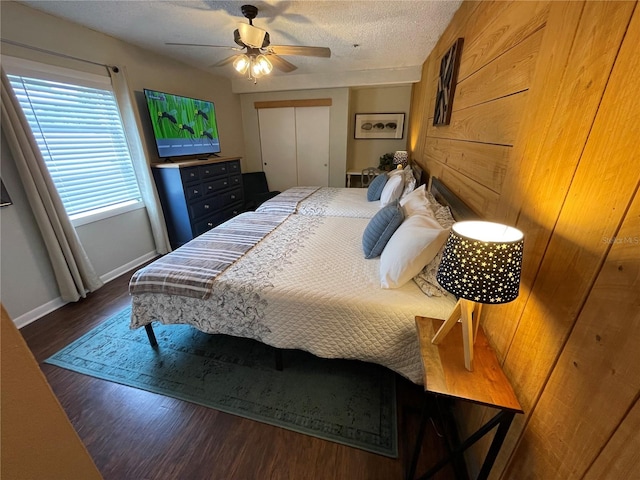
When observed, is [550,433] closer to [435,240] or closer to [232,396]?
[435,240]

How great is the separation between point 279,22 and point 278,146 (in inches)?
107

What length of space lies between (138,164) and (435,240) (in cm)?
322

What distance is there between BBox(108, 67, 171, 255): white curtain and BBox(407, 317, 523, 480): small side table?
3232 mm

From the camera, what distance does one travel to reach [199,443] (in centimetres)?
126

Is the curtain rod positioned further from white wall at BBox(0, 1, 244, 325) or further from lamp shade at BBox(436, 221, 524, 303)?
lamp shade at BBox(436, 221, 524, 303)

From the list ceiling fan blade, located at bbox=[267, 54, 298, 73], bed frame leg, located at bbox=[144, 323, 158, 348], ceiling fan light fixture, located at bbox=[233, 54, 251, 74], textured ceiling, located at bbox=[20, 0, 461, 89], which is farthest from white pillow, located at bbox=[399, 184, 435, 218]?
bed frame leg, located at bbox=[144, 323, 158, 348]

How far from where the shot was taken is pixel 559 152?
77 centimetres

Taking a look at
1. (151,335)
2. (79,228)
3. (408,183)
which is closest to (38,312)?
(79,228)

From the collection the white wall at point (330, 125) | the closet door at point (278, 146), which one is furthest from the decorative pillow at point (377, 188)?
the closet door at point (278, 146)

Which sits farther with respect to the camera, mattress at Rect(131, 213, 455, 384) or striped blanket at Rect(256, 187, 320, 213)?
striped blanket at Rect(256, 187, 320, 213)

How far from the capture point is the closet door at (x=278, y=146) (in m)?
4.79

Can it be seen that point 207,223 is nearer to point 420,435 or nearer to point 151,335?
point 151,335

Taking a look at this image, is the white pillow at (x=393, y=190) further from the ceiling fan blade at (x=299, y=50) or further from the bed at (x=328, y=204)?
the ceiling fan blade at (x=299, y=50)

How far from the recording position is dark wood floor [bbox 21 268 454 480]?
116cm
